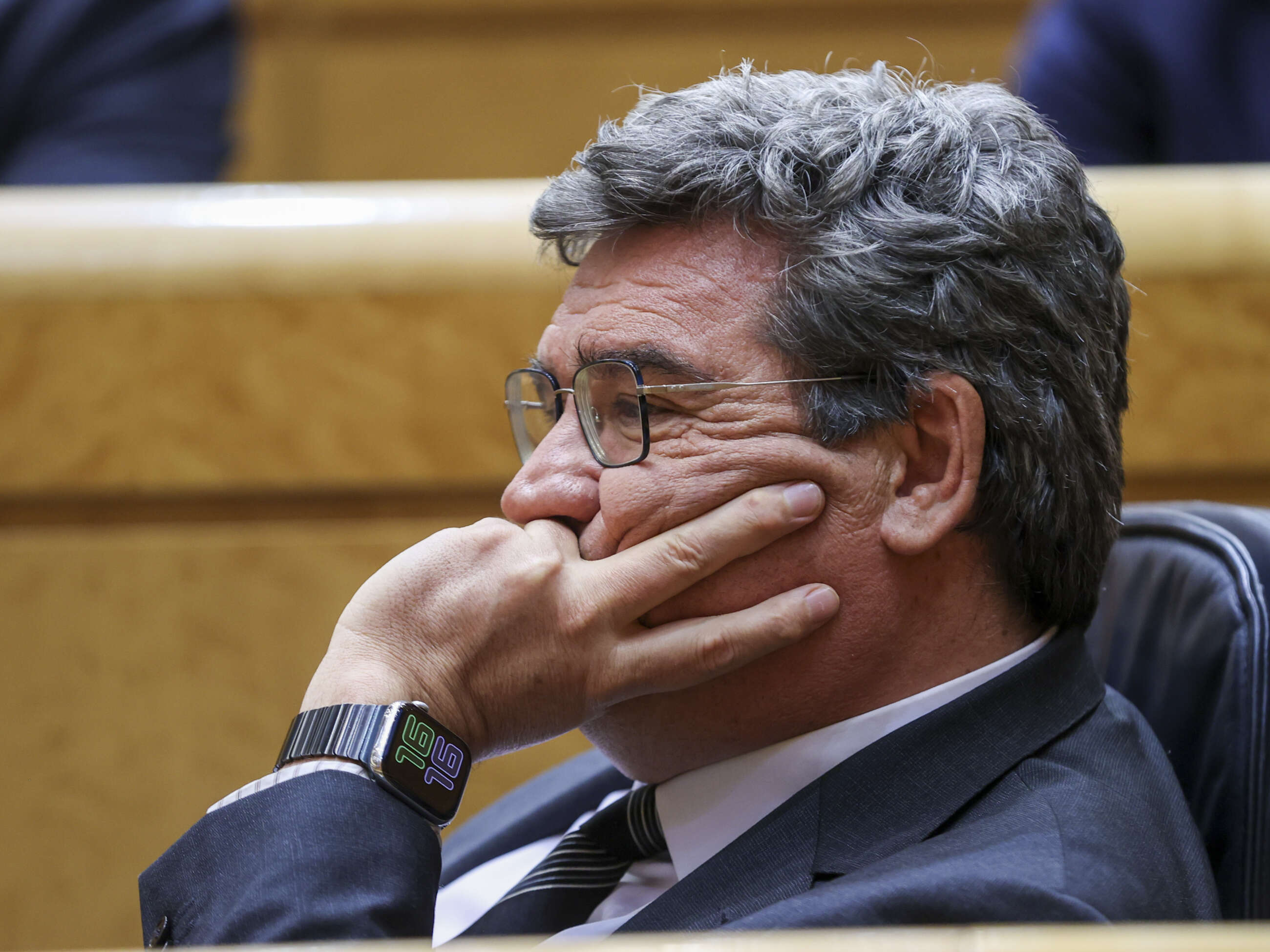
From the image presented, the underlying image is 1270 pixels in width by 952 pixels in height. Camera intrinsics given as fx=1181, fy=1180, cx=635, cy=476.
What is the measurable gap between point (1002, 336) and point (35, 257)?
4.49 feet

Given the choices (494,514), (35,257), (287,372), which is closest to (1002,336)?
(494,514)

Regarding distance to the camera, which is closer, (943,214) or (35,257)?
(943,214)

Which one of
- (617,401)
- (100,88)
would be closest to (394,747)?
(617,401)

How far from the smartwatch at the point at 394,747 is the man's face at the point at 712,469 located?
19 centimetres

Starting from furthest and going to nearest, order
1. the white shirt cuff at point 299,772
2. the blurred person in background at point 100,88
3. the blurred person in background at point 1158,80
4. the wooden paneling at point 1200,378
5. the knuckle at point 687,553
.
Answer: the blurred person in background at point 100,88
the blurred person in background at point 1158,80
the wooden paneling at point 1200,378
the knuckle at point 687,553
the white shirt cuff at point 299,772

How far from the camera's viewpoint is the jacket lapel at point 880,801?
3.32ft

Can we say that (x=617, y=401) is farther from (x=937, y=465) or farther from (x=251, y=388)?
(x=251, y=388)

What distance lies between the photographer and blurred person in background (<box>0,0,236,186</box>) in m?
2.21

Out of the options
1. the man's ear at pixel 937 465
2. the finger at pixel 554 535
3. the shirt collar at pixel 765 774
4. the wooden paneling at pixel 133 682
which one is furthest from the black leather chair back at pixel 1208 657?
the wooden paneling at pixel 133 682

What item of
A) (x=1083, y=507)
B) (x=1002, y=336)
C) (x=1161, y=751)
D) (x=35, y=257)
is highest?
(x=35, y=257)

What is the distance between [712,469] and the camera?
1.11 metres

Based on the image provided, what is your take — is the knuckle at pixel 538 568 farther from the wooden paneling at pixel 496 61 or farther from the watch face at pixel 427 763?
the wooden paneling at pixel 496 61

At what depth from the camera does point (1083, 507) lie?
114cm

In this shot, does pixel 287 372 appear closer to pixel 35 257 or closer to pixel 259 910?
pixel 35 257
